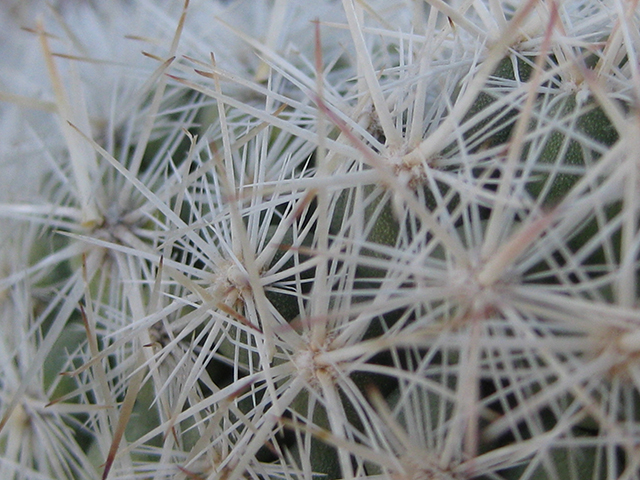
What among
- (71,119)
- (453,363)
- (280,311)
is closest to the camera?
(453,363)

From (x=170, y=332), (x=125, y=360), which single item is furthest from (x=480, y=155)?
(x=125, y=360)

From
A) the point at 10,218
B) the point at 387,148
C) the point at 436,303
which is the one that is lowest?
the point at 10,218

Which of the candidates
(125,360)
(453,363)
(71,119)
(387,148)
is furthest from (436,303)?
(71,119)

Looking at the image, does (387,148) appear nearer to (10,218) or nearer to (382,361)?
(382,361)

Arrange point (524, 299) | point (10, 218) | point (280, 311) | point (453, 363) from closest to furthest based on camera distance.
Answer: point (524, 299)
point (453, 363)
point (280, 311)
point (10, 218)

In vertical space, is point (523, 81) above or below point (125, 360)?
above

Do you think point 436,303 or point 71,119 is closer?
point 436,303
